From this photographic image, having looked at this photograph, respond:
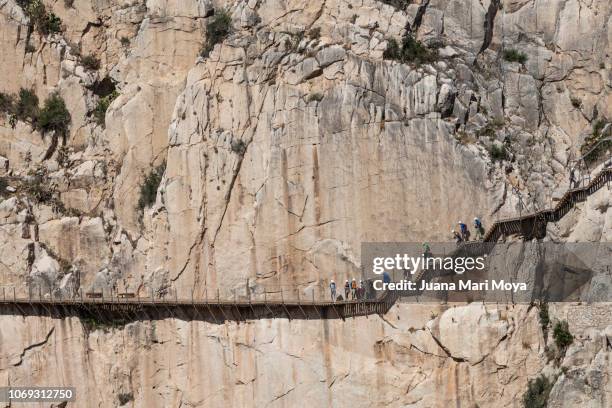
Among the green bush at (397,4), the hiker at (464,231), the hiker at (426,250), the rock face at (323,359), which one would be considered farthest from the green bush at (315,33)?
the rock face at (323,359)

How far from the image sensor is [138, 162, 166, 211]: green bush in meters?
67.8

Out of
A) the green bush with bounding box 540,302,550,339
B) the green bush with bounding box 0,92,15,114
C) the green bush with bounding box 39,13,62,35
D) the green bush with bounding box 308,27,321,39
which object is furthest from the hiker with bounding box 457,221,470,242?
the green bush with bounding box 0,92,15,114

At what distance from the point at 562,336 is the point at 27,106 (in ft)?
82.9

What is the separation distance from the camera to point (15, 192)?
70.1 meters

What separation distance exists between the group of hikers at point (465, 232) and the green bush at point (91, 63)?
18.5m

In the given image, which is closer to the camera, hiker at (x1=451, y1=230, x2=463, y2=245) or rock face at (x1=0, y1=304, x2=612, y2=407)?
rock face at (x1=0, y1=304, x2=612, y2=407)

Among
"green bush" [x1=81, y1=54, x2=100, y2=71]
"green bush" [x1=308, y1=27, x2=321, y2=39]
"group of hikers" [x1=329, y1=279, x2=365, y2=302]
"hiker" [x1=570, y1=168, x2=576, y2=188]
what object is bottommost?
"group of hikers" [x1=329, y1=279, x2=365, y2=302]

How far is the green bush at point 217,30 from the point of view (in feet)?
220

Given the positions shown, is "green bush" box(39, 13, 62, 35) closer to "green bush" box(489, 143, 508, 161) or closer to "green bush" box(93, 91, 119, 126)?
"green bush" box(93, 91, 119, 126)

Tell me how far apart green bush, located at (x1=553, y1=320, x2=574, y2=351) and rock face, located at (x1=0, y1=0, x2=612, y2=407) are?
0.43m

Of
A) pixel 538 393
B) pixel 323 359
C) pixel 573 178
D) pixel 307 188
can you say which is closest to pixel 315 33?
pixel 307 188

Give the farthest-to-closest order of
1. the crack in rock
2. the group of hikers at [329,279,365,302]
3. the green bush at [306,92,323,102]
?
the crack in rock < the green bush at [306,92,323,102] < the group of hikers at [329,279,365,302]

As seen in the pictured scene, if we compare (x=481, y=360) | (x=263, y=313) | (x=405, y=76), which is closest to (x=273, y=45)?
(x=405, y=76)

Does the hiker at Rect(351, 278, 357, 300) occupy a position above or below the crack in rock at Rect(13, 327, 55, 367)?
above
